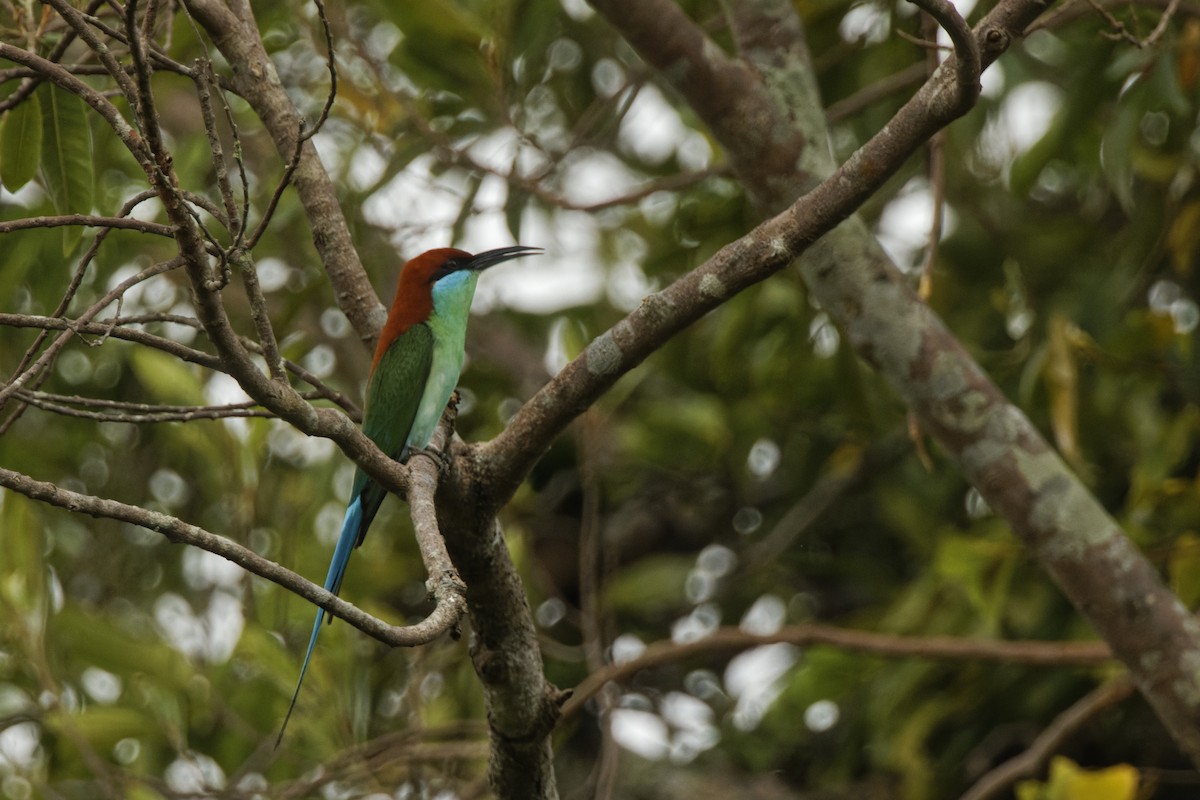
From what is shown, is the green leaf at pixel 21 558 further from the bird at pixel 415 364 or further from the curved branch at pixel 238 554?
the curved branch at pixel 238 554

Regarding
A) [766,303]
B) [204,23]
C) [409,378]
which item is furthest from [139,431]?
[204,23]

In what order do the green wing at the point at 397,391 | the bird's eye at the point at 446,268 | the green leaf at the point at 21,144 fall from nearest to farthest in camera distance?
1. the green leaf at the point at 21,144
2. the green wing at the point at 397,391
3. the bird's eye at the point at 446,268

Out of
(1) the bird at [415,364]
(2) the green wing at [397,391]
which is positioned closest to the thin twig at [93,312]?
(1) the bird at [415,364]

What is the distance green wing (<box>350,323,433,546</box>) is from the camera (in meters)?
3.31

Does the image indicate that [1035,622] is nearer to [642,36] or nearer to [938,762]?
[938,762]

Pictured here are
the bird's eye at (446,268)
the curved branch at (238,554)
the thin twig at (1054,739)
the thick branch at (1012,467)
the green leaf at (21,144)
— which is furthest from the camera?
the bird's eye at (446,268)

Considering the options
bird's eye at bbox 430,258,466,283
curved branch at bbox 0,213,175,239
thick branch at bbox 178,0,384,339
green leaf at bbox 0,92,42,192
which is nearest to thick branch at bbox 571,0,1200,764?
thick branch at bbox 178,0,384,339

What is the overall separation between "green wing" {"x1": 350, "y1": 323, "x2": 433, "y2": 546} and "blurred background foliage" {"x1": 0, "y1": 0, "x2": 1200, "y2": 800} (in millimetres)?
430

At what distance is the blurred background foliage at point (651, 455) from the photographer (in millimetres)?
3617

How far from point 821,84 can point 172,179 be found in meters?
3.04

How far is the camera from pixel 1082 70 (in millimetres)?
3559

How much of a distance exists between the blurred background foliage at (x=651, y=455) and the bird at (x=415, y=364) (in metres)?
0.14

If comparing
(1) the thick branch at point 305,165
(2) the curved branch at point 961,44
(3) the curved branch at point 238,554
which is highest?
(1) the thick branch at point 305,165

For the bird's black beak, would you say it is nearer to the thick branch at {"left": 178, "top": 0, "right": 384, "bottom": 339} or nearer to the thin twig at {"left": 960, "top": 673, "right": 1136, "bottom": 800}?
the thick branch at {"left": 178, "top": 0, "right": 384, "bottom": 339}
